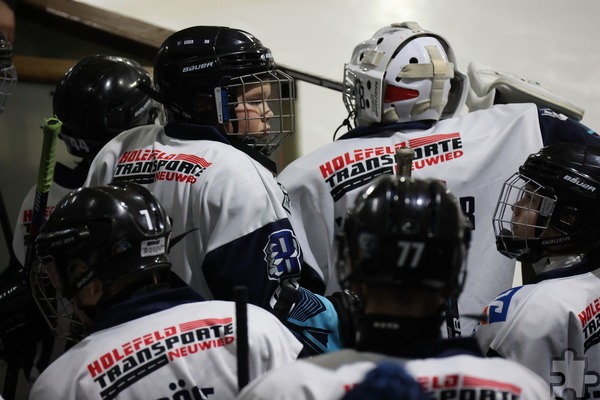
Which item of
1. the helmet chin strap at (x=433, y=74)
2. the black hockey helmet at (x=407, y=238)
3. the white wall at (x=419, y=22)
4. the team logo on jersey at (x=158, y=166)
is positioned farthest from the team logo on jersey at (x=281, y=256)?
the white wall at (x=419, y=22)

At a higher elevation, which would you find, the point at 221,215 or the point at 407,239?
the point at 407,239

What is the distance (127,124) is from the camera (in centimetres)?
291

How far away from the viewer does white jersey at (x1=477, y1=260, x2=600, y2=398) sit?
6.37 ft

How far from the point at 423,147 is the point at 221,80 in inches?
22.2

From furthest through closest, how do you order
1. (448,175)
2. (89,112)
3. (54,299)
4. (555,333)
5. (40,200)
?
(89,112) → (448,175) → (40,200) → (54,299) → (555,333)

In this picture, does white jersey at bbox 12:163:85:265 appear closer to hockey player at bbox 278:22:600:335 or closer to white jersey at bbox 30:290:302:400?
hockey player at bbox 278:22:600:335

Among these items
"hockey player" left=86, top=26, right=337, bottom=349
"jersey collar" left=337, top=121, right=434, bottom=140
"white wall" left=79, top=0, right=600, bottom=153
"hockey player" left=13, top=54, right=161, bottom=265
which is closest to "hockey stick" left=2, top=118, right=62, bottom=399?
"hockey player" left=86, top=26, right=337, bottom=349

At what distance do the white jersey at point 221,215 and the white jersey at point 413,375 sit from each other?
1.03 metres

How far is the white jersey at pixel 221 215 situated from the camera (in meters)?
2.30

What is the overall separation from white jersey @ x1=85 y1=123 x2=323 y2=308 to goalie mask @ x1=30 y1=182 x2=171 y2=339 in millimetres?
383

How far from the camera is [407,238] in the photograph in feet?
4.20

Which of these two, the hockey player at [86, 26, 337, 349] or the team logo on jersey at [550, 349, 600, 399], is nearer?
the team logo on jersey at [550, 349, 600, 399]

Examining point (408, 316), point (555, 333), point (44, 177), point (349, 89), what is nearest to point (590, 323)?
point (555, 333)

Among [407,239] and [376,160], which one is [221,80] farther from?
[407,239]
